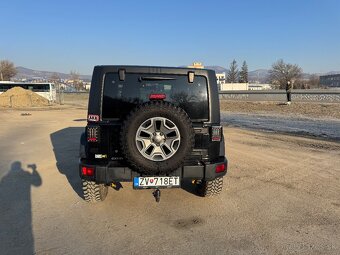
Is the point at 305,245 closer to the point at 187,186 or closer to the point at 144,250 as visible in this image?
the point at 144,250

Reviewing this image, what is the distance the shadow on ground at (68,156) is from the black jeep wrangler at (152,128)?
1396 millimetres

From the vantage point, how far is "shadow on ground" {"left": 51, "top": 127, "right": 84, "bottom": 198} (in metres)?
6.27

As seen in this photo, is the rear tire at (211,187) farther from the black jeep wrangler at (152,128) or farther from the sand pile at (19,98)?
the sand pile at (19,98)

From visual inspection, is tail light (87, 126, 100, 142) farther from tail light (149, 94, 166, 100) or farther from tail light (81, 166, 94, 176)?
tail light (149, 94, 166, 100)

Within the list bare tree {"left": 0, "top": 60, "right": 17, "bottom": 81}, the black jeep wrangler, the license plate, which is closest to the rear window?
the black jeep wrangler

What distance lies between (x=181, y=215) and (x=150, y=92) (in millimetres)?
1776

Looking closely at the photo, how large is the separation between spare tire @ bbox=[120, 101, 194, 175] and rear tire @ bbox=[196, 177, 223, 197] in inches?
43.0

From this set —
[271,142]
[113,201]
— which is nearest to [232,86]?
[271,142]

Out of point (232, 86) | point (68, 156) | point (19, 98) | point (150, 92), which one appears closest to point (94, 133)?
point (150, 92)

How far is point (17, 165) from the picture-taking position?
296 inches

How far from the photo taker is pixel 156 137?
4152 mm

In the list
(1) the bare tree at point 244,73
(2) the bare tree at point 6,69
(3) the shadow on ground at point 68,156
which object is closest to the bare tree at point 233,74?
(1) the bare tree at point 244,73

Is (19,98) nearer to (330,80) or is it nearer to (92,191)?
(92,191)

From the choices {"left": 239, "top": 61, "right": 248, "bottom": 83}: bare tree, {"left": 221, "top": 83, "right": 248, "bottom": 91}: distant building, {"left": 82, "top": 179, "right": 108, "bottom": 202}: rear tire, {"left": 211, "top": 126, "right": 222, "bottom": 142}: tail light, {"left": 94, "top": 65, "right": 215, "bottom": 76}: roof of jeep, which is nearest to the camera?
{"left": 94, "top": 65, "right": 215, "bottom": 76}: roof of jeep
